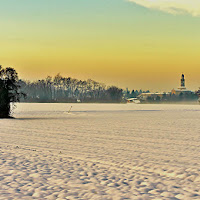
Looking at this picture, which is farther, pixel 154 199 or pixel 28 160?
pixel 28 160

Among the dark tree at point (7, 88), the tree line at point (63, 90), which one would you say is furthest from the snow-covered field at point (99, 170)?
the tree line at point (63, 90)

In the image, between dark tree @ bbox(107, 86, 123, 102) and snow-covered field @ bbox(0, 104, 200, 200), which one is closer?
snow-covered field @ bbox(0, 104, 200, 200)

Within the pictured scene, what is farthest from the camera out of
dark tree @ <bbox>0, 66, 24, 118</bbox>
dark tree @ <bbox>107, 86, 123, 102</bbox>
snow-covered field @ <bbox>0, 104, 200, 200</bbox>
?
dark tree @ <bbox>107, 86, 123, 102</bbox>

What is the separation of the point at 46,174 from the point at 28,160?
2.14m

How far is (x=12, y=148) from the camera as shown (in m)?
13.6

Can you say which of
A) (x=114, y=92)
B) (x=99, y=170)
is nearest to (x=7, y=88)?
(x=99, y=170)

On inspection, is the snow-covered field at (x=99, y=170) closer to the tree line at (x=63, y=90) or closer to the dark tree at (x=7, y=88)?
the dark tree at (x=7, y=88)

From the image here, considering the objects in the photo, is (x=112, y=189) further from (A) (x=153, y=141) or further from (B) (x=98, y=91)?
(B) (x=98, y=91)

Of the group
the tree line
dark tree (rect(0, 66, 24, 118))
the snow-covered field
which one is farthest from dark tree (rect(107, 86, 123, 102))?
the snow-covered field

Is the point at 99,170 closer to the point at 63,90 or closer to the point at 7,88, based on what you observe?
the point at 7,88

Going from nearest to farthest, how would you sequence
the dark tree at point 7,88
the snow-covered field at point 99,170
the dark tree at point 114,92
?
1. the snow-covered field at point 99,170
2. the dark tree at point 7,88
3. the dark tree at point 114,92

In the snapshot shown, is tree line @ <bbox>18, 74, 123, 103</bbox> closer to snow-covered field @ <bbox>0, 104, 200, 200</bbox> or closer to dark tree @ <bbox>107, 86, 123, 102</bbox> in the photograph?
dark tree @ <bbox>107, 86, 123, 102</bbox>

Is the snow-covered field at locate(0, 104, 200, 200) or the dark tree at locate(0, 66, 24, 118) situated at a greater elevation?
the dark tree at locate(0, 66, 24, 118)

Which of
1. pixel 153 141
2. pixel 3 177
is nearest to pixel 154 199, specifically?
pixel 3 177
